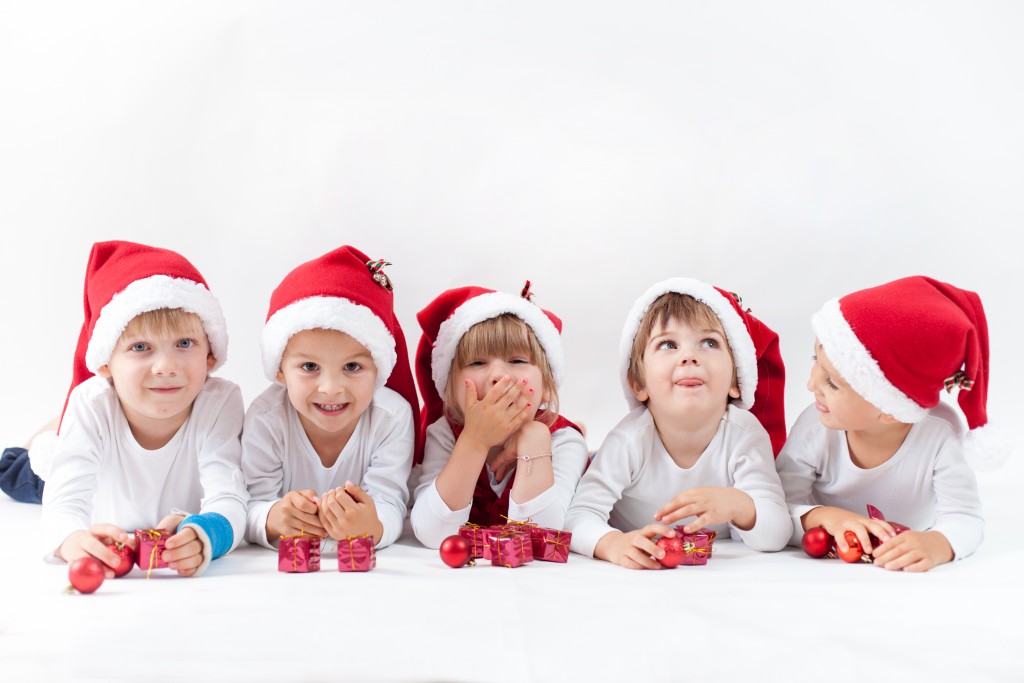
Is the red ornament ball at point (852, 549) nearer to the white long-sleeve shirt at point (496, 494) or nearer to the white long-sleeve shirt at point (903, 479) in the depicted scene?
the white long-sleeve shirt at point (903, 479)

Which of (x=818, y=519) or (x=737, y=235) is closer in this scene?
(x=818, y=519)

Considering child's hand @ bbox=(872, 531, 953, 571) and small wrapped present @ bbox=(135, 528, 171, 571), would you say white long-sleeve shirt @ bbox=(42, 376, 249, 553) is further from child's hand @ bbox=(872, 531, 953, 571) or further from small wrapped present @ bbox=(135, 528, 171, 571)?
child's hand @ bbox=(872, 531, 953, 571)

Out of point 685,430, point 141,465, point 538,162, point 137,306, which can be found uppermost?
point 538,162

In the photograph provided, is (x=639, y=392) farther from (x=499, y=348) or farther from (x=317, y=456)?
(x=317, y=456)

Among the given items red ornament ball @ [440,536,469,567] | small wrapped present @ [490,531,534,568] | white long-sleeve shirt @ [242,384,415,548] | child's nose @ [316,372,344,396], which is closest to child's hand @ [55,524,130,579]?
white long-sleeve shirt @ [242,384,415,548]

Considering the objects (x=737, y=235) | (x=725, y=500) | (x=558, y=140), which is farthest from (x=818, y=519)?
(x=558, y=140)

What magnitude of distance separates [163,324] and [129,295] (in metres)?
0.12

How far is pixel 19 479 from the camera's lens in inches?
136

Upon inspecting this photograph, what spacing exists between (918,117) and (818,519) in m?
2.38

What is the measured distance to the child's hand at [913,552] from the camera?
8.36ft

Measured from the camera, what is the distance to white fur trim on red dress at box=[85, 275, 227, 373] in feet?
8.80

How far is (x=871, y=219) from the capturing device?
14.4 ft

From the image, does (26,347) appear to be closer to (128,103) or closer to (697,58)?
(128,103)

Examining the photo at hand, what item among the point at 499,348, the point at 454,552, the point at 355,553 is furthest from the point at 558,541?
the point at 499,348
